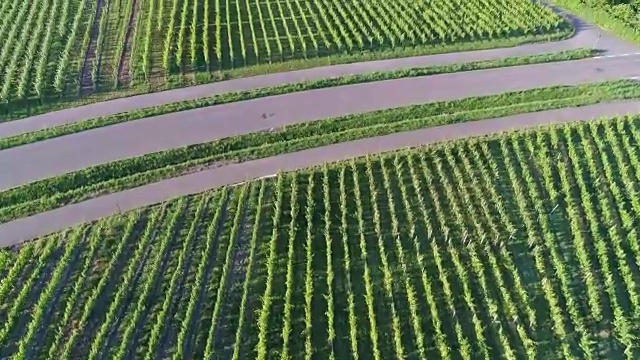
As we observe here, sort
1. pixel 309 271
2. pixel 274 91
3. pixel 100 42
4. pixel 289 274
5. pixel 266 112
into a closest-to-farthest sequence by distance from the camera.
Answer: pixel 289 274, pixel 309 271, pixel 266 112, pixel 274 91, pixel 100 42

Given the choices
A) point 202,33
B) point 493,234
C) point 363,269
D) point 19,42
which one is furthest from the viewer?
point 202,33

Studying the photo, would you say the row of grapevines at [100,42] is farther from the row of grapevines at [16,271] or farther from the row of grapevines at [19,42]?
the row of grapevines at [16,271]

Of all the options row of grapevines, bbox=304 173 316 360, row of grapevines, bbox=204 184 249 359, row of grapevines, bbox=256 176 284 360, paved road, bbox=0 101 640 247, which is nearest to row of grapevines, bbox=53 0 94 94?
paved road, bbox=0 101 640 247

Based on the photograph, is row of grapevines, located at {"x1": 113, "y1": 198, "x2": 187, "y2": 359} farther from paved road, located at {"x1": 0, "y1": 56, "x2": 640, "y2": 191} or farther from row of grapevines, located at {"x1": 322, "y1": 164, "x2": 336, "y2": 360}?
row of grapevines, located at {"x1": 322, "y1": 164, "x2": 336, "y2": 360}

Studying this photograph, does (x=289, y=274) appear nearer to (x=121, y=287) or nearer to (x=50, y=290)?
(x=121, y=287)

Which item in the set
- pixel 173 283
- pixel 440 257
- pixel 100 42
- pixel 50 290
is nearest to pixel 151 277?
pixel 173 283

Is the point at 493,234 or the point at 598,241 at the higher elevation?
the point at 598,241

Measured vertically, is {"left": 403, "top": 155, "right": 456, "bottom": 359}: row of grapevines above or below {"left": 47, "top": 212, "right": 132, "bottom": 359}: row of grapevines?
above
